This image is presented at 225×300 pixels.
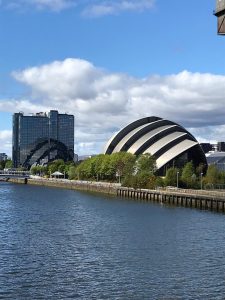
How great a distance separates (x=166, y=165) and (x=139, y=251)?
77164mm

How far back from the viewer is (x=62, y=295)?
20.4m

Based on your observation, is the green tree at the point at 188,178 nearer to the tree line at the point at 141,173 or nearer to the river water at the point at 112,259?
the tree line at the point at 141,173

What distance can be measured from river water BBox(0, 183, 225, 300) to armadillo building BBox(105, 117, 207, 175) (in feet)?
205

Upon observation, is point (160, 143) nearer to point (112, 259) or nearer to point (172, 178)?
point (172, 178)

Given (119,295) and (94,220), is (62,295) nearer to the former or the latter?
(119,295)

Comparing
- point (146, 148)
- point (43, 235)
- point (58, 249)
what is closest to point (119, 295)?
point (58, 249)

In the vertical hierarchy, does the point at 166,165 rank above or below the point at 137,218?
above

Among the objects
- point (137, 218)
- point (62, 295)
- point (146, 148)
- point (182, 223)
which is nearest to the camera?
point (62, 295)

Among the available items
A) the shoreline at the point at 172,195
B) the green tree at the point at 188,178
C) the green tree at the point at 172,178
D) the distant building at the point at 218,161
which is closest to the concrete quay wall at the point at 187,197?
the shoreline at the point at 172,195

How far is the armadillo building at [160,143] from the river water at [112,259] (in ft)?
205

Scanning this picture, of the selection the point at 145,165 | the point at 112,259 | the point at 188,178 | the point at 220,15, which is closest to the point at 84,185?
the point at 145,165

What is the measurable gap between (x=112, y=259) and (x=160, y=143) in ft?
279

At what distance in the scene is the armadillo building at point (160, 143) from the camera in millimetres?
106562

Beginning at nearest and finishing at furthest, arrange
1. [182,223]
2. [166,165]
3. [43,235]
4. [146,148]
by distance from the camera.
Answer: [43,235], [182,223], [166,165], [146,148]
